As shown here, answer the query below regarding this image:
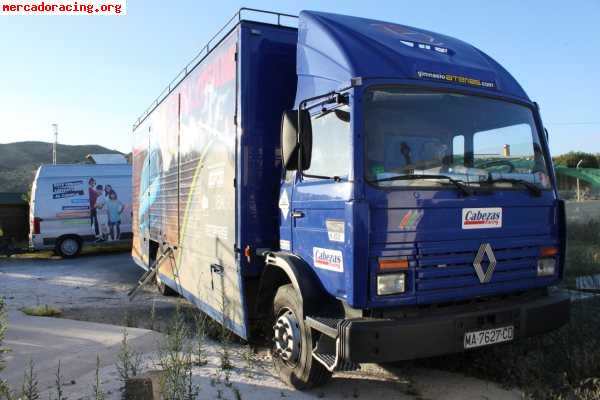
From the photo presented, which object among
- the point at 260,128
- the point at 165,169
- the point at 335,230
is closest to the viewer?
the point at 335,230

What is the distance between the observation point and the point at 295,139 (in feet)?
13.0

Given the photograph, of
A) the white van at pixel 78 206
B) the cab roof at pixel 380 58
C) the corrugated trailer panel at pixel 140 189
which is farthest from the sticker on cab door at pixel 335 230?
the white van at pixel 78 206

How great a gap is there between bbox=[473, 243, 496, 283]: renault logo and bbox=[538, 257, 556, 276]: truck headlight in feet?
1.98

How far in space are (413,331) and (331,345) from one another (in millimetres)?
663

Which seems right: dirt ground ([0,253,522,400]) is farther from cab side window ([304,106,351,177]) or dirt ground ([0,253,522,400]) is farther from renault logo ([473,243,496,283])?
cab side window ([304,106,351,177])

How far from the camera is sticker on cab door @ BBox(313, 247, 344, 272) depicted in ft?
12.2

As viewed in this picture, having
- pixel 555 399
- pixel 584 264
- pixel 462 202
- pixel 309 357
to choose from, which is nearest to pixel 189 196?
pixel 309 357

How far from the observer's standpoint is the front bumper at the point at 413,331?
11.3 ft

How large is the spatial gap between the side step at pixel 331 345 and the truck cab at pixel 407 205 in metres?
0.01

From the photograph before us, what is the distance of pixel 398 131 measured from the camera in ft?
12.6

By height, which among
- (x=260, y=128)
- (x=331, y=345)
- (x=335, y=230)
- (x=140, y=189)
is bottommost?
(x=331, y=345)

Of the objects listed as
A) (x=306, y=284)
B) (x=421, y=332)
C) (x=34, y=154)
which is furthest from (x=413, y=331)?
(x=34, y=154)

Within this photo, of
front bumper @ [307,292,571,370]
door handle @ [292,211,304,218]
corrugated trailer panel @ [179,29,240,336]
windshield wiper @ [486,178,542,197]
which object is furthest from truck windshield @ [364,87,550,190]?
corrugated trailer panel @ [179,29,240,336]

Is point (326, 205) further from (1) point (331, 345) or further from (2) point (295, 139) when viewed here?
(1) point (331, 345)
